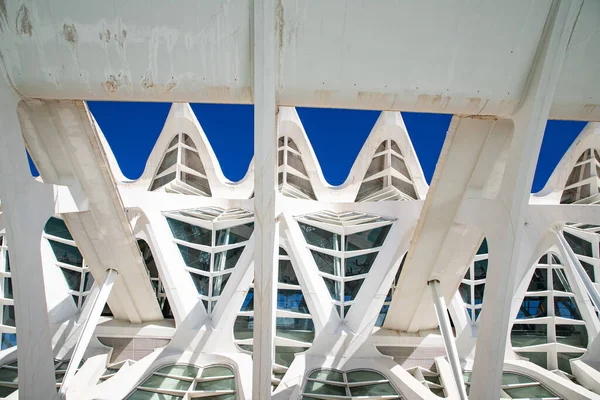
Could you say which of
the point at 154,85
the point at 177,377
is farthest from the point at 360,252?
the point at 154,85

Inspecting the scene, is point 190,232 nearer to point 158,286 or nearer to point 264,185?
point 158,286

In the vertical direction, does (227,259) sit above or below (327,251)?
below

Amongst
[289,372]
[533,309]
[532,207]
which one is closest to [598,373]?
[533,309]

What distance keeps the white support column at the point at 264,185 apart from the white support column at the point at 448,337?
5.13 m

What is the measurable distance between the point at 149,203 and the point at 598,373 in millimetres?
16111

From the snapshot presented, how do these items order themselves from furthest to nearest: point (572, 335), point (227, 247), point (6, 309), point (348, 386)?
1. point (227, 247)
2. point (6, 309)
3. point (572, 335)
4. point (348, 386)

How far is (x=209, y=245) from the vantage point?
49.8ft

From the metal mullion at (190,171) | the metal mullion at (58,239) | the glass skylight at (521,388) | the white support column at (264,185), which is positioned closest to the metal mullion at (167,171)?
the metal mullion at (190,171)

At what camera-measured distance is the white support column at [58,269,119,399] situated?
8.23 meters

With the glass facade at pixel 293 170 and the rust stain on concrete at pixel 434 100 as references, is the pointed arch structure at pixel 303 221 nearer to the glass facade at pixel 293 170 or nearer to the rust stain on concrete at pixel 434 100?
the rust stain on concrete at pixel 434 100

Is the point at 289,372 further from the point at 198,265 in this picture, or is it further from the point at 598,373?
the point at 598,373

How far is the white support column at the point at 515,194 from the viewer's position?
524cm

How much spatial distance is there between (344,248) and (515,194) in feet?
30.2

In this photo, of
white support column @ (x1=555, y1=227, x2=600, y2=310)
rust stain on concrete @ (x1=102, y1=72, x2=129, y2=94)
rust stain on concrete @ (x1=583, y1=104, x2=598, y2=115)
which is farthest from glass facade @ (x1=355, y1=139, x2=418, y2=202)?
rust stain on concrete @ (x1=102, y1=72, x2=129, y2=94)
